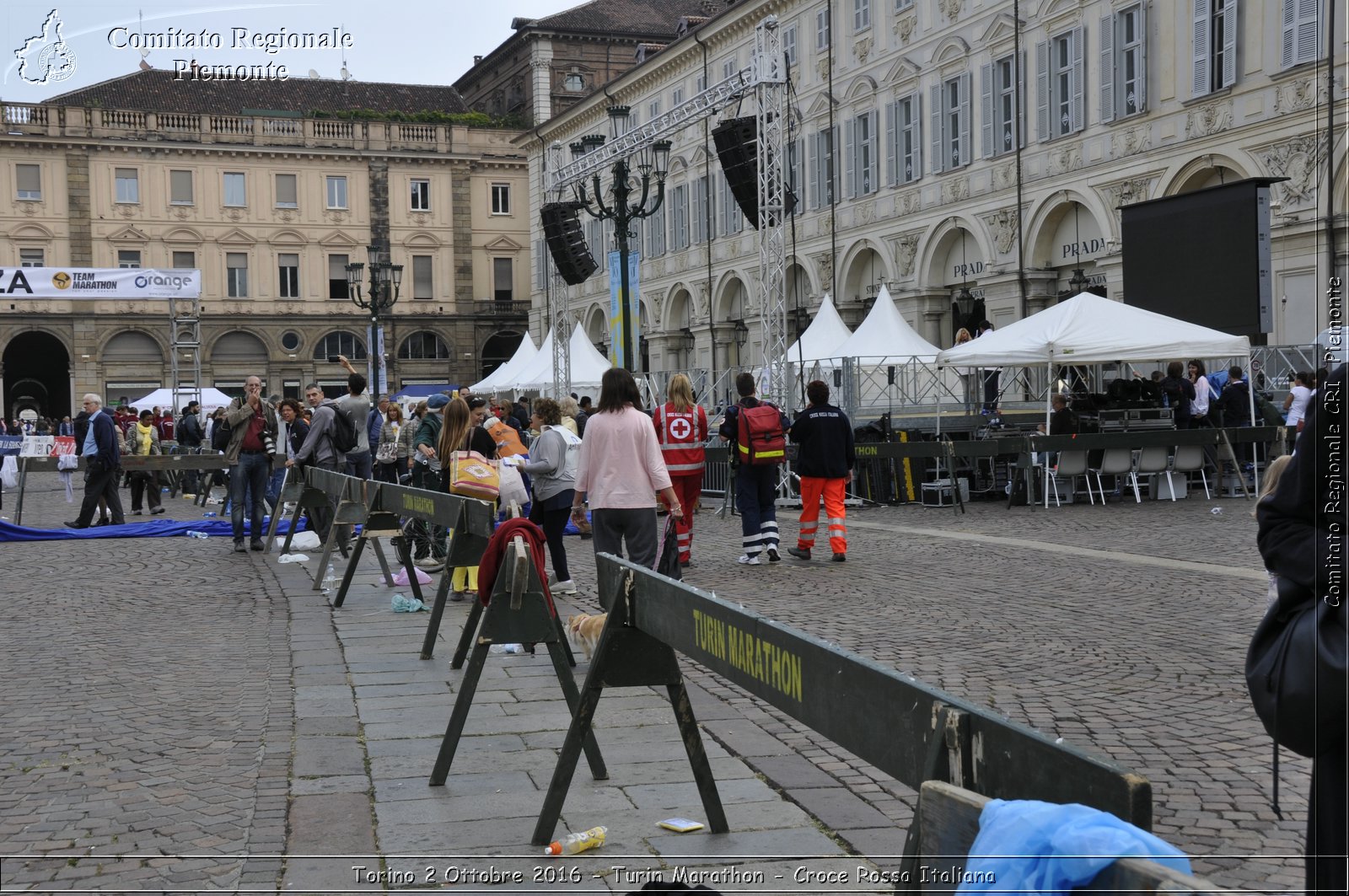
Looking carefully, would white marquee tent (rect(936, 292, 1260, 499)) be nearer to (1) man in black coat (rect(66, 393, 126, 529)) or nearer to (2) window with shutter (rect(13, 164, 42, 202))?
(1) man in black coat (rect(66, 393, 126, 529))

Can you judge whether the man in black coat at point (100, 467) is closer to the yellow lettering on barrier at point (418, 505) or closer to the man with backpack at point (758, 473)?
the man with backpack at point (758, 473)

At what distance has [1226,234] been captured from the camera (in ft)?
67.4

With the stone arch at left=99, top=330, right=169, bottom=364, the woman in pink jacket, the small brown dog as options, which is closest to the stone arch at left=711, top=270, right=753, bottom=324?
the stone arch at left=99, top=330, right=169, bottom=364

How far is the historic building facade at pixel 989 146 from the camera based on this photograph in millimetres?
23812

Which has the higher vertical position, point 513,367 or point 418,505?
point 513,367

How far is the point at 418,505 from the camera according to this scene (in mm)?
8938

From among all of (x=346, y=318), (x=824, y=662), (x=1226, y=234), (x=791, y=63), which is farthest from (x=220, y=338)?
(x=824, y=662)

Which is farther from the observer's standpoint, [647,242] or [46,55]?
[647,242]

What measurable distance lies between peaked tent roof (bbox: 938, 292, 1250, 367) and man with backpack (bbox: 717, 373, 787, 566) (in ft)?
23.3

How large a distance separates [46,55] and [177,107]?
6143cm

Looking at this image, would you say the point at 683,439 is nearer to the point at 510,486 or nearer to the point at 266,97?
the point at 510,486

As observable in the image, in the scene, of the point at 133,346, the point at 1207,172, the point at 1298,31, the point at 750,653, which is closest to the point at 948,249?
the point at 1207,172

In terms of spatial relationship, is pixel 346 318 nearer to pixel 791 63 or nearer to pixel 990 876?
pixel 791 63

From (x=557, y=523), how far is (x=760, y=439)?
245 centimetres
